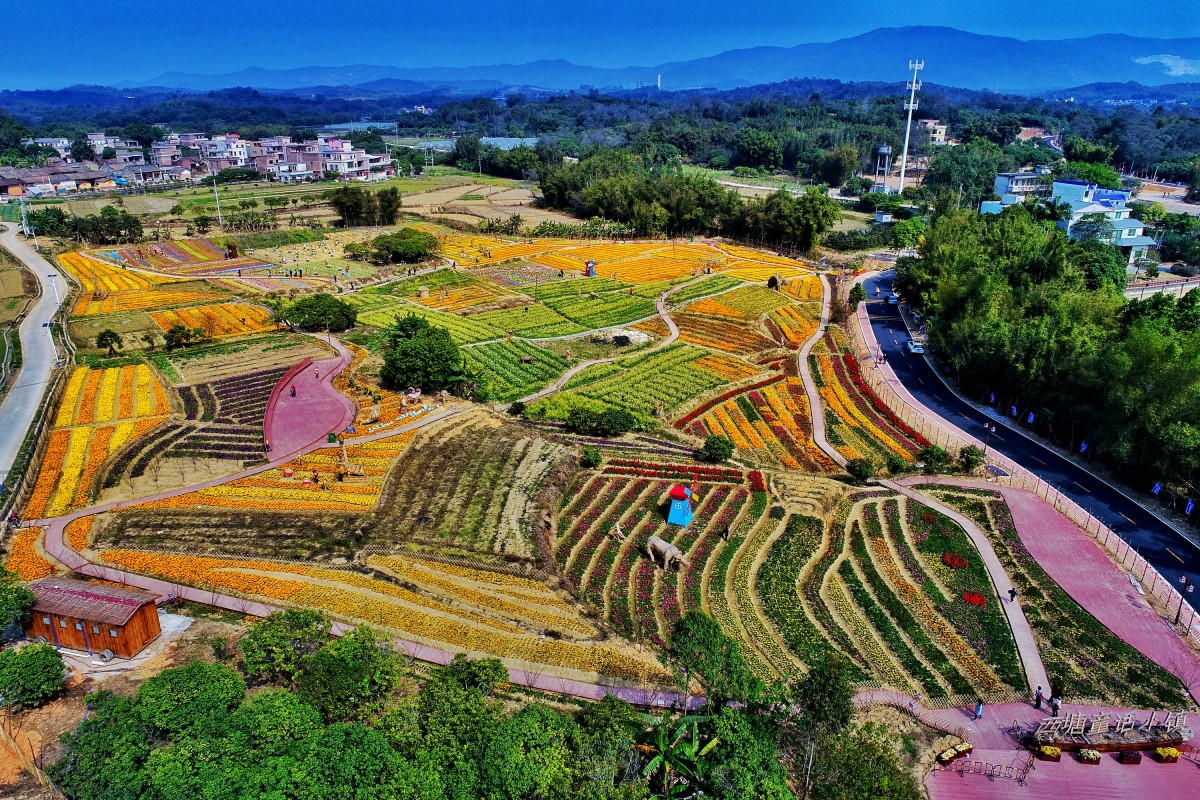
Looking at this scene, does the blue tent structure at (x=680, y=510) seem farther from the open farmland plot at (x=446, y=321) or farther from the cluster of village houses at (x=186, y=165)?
the cluster of village houses at (x=186, y=165)

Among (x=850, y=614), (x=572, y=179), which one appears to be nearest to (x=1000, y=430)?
(x=850, y=614)

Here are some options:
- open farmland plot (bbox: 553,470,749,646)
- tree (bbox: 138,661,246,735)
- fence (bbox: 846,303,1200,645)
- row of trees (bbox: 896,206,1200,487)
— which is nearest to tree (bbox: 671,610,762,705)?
open farmland plot (bbox: 553,470,749,646)

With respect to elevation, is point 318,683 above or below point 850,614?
above

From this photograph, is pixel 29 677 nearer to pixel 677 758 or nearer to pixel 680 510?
pixel 677 758

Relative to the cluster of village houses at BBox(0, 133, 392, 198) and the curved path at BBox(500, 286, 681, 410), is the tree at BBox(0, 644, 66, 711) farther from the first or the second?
the cluster of village houses at BBox(0, 133, 392, 198)

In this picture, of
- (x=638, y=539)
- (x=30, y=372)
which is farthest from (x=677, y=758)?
(x=30, y=372)

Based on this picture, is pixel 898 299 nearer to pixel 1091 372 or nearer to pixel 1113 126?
pixel 1091 372

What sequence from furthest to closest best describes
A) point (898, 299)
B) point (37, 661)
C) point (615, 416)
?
point (898, 299) < point (615, 416) < point (37, 661)
